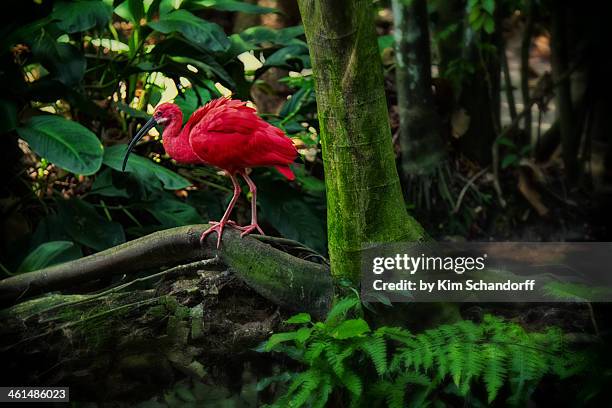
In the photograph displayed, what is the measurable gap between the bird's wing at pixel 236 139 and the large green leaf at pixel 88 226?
134cm

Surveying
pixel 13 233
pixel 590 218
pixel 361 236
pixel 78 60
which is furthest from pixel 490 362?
pixel 590 218

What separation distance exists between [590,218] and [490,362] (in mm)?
3273

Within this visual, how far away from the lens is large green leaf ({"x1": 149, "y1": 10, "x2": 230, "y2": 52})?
4.06 meters

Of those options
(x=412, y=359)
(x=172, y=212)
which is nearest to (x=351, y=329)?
(x=412, y=359)

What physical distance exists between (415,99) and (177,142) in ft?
7.80

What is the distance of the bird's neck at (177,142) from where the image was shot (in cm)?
300

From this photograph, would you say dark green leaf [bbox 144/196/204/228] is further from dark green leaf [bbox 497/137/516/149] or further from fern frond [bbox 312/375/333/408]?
dark green leaf [bbox 497/137/516/149]

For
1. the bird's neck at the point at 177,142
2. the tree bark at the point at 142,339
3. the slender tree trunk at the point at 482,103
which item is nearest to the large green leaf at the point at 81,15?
the bird's neck at the point at 177,142

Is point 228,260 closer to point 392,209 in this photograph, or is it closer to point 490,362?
point 392,209

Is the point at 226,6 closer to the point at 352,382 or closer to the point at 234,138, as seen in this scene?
the point at 234,138

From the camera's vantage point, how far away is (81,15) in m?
3.97

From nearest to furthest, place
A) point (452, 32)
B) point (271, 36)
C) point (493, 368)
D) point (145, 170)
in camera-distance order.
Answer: point (493, 368) → point (145, 170) → point (271, 36) → point (452, 32)

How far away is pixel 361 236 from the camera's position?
2648 millimetres

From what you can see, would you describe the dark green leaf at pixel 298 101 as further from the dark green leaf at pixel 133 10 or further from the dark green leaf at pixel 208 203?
the dark green leaf at pixel 133 10
